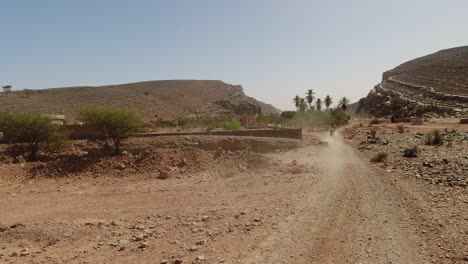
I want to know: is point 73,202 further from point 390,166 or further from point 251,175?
point 390,166

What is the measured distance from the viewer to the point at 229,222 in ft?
29.4

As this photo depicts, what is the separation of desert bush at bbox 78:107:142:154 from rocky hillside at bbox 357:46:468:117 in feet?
132

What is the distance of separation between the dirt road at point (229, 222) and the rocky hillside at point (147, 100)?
127 feet

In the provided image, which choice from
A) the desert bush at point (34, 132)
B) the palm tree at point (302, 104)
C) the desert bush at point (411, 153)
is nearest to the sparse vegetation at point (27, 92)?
the desert bush at point (34, 132)

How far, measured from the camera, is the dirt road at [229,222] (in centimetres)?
712

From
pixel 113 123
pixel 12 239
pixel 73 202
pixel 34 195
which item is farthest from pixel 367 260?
pixel 113 123

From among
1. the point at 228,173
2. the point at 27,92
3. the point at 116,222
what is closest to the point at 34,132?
the point at 228,173

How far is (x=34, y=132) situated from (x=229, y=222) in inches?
690

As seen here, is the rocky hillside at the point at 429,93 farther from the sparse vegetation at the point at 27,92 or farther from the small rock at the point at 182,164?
the sparse vegetation at the point at 27,92

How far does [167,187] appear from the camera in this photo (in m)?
14.1

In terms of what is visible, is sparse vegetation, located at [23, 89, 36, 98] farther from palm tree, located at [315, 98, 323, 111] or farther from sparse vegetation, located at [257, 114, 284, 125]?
palm tree, located at [315, 98, 323, 111]

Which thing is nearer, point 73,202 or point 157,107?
point 73,202

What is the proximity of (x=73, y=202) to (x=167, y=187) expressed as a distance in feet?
10.5

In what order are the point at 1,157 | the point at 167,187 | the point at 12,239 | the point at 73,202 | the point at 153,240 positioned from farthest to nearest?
the point at 1,157, the point at 167,187, the point at 73,202, the point at 12,239, the point at 153,240
